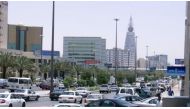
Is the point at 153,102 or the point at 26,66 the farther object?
the point at 26,66

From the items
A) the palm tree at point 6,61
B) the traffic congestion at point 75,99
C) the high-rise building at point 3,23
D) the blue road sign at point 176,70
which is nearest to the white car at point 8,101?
the traffic congestion at point 75,99

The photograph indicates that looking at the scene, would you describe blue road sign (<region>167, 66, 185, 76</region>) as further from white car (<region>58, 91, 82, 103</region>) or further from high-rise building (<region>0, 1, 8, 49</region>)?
high-rise building (<region>0, 1, 8, 49</region>)

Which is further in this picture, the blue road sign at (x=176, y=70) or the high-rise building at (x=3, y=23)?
the high-rise building at (x=3, y=23)

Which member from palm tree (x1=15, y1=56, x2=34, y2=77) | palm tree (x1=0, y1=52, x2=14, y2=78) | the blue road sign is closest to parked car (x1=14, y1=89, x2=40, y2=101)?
the blue road sign

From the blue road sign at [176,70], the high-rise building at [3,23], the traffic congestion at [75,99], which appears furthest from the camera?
the high-rise building at [3,23]

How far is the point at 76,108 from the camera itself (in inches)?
749

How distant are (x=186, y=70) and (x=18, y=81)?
125 ft

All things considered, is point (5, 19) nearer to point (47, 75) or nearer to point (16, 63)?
point (47, 75)

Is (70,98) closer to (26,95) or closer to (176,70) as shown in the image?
(26,95)

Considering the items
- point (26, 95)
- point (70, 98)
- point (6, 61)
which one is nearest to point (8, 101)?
point (70, 98)

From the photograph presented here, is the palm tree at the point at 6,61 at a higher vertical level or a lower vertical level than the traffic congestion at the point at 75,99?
higher

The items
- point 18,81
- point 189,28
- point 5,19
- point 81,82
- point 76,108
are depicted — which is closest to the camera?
point 76,108

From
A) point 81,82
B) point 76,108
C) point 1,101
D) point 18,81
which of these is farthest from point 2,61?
point 76,108

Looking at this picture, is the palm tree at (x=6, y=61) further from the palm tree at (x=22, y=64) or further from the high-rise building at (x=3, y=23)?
the high-rise building at (x=3, y=23)
